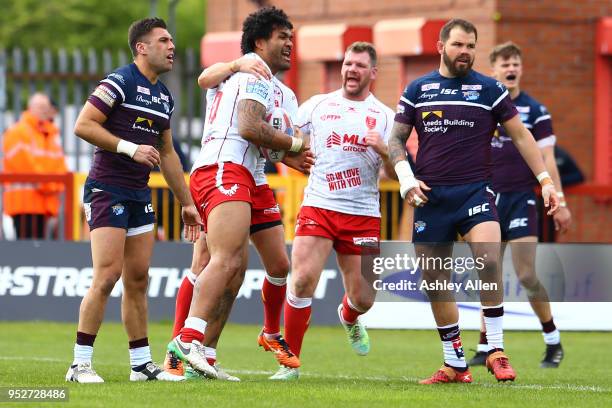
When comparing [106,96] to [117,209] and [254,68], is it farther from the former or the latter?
[254,68]

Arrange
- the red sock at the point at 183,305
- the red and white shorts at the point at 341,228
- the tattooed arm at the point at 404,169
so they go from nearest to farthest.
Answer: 1. the tattooed arm at the point at 404,169
2. the red sock at the point at 183,305
3. the red and white shorts at the point at 341,228

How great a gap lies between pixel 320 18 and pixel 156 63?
1362cm

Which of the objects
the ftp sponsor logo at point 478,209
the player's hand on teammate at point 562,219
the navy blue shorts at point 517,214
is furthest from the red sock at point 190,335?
the player's hand on teammate at point 562,219

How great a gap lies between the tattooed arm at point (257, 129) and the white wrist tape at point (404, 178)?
0.81m

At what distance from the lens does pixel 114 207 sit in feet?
33.3

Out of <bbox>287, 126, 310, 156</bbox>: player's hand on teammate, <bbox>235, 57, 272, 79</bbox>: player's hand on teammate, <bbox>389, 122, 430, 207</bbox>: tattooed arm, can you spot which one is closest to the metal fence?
<bbox>287, 126, 310, 156</bbox>: player's hand on teammate

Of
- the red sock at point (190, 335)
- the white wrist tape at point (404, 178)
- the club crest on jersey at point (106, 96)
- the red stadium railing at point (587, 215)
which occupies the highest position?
the club crest on jersey at point (106, 96)

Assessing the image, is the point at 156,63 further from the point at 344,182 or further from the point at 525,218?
the point at 525,218

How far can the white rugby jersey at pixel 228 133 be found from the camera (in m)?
10.3

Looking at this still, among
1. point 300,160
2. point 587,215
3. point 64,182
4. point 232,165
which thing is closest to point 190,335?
point 232,165

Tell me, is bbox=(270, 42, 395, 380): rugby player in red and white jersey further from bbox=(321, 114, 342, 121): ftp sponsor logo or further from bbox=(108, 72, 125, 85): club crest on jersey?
bbox=(108, 72, 125, 85): club crest on jersey

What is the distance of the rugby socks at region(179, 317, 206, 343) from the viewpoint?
33.0 feet

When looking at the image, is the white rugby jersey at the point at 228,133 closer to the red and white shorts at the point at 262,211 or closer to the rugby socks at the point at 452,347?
the red and white shorts at the point at 262,211

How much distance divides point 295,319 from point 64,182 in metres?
7.21
